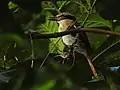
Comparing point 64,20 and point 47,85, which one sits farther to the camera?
point 64,20

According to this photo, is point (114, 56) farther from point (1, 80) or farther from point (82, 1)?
point (1, 80)

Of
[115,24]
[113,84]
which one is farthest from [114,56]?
[113,84]

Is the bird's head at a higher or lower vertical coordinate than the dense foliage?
lower

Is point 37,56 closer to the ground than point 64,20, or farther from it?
farther from it

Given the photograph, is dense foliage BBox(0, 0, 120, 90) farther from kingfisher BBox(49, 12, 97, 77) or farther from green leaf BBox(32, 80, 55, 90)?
kingfisher BBox(49, 12, 97, 77)

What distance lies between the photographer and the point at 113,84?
500 mm

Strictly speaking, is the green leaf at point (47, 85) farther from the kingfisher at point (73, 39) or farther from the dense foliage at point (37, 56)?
the kingfisher at point (73, 39)

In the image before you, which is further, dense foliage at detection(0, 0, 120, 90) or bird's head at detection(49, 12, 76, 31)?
bird's head at detection(49, 12, 76, 31)

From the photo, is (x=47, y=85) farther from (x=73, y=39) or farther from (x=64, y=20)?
(x=64, y=20)

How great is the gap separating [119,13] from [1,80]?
0.18 meters

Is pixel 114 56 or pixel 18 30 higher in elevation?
pixel 18 30

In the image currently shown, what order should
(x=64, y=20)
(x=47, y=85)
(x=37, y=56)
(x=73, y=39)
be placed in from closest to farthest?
1. (x=47, y=85)
2. (x=37, y=56)
3. (x=73, y=39)
4. (x=64, y=20)

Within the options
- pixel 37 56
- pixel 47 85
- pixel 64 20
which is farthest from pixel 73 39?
pixel 47 85

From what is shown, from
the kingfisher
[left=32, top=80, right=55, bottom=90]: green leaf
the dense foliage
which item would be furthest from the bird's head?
[left=32, top=80, right=55, bottom=90]: green leaf
